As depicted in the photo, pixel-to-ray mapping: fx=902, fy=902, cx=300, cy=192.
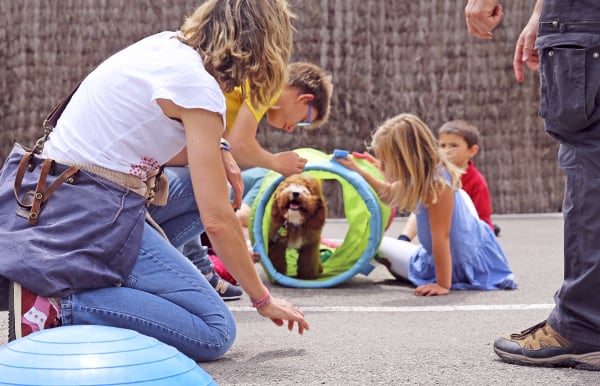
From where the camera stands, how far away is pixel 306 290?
185 inches

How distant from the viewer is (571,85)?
2576 millimetres

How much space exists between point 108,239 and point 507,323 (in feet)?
5.66

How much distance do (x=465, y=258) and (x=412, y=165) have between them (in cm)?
58

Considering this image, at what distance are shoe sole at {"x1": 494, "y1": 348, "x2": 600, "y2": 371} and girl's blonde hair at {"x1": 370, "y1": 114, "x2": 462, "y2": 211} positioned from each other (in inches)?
72.4

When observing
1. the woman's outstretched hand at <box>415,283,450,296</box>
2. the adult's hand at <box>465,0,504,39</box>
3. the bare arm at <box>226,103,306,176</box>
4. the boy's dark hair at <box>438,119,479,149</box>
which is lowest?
the woman's outstretched hand at <box>415,283,450,296</box>

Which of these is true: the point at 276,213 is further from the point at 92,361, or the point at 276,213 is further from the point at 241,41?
the point at 92,361

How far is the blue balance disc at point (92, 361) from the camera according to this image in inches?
69.1

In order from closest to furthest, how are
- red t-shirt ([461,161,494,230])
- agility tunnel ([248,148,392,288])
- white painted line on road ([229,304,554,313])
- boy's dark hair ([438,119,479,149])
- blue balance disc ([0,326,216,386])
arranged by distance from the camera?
blue balance disc ([0,326,216,386]) < white painted line on road ([229,304,554,313]) < agility tunnel ([248,148,392,288]) < red t-shirt ([461,161,494,230]) < boy's dark hair ([438,119,479,149])

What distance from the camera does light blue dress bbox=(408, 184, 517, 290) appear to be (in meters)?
4.71

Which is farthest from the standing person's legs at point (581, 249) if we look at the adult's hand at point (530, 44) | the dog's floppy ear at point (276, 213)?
the dog's floppy ear at point (276, 213)

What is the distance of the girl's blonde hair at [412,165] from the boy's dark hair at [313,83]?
34 cm

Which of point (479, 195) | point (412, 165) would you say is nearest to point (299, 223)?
point (412, 165)

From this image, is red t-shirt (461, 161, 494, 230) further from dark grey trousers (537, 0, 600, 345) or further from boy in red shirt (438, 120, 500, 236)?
dark grey trousers (537, 0, 600, 345)

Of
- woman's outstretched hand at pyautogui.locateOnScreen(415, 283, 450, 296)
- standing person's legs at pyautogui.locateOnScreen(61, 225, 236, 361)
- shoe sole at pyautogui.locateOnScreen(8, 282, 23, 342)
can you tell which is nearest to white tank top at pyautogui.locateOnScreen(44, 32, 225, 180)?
standing person's legs at pyautogui.locateOnScreen(61, 225, 236, 361)
